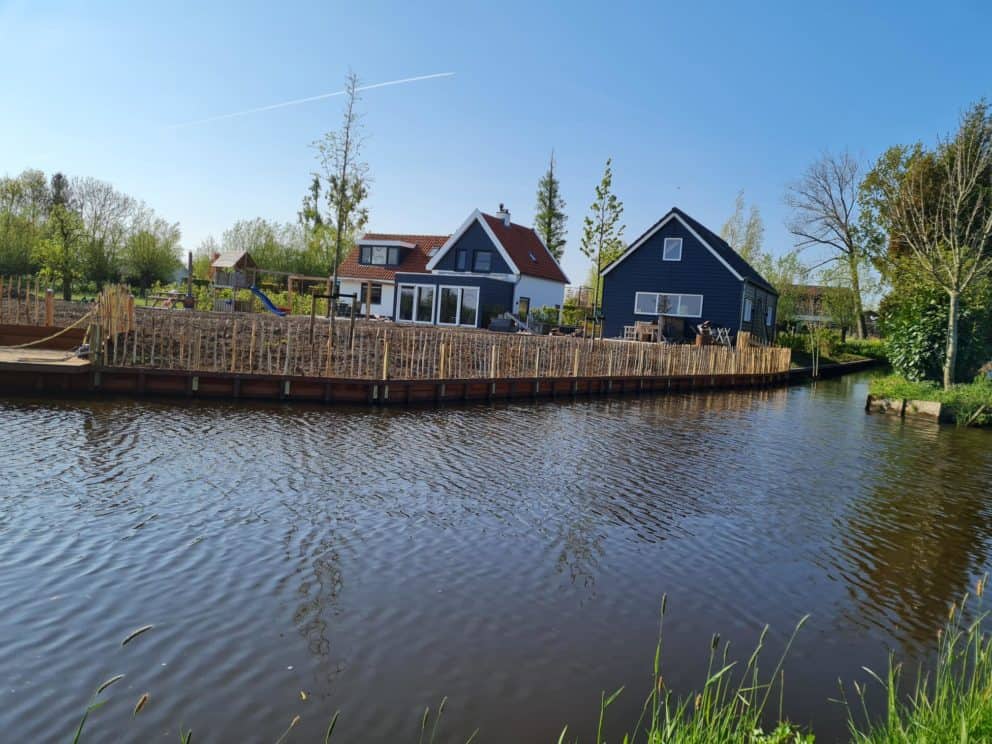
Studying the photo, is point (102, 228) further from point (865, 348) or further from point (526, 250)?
point (865, 348)

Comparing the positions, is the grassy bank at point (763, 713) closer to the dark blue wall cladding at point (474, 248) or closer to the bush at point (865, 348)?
the dark blue wall cladding at point (474, 248)

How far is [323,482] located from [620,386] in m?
17.2

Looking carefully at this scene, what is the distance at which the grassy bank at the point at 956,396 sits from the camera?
21.4 metres

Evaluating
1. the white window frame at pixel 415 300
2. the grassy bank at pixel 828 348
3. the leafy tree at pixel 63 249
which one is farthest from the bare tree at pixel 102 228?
the grassy bank at pixel 828 348

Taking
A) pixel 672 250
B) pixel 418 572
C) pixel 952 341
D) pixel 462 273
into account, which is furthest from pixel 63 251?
pixel 418 572

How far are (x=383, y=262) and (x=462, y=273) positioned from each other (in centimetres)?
847

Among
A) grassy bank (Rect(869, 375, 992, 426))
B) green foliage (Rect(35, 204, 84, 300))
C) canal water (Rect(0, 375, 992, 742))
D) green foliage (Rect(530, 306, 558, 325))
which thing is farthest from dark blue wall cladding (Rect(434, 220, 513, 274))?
canal water (Rect(0, 375, 992, 742))

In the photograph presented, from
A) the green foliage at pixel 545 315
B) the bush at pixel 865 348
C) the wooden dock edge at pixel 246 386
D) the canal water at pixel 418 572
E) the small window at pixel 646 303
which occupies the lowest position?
the canal water at pixel 418 572

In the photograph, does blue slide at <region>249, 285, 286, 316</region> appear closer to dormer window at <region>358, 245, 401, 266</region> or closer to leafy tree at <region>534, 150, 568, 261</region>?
dormer window at <region>358, 245, 401, 266</region>

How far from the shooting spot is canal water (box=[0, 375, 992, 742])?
501cm

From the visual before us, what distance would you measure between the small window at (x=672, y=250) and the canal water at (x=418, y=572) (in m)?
24.8

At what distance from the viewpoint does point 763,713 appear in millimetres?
5223

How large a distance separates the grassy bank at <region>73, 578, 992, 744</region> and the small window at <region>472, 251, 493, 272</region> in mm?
36582

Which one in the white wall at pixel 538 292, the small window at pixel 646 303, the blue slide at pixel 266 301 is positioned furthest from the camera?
the white wall at pixel 538 292
